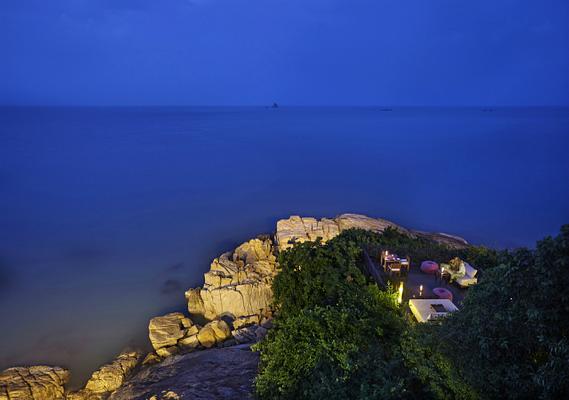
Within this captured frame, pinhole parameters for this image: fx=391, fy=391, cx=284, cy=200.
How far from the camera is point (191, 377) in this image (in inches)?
386

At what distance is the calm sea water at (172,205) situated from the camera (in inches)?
635

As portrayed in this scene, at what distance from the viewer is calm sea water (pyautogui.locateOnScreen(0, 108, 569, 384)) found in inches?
635

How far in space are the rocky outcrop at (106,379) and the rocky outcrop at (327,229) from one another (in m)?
8.41

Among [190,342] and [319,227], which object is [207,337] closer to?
A: [190,342]

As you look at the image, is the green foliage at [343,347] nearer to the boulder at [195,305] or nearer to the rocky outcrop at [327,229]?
the boulder at [195,305]

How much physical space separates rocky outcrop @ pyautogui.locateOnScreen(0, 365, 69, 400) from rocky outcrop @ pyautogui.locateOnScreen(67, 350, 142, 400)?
1.77 ft

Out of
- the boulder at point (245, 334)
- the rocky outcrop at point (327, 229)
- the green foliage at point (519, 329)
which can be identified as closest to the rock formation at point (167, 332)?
the boulder at point (245, 334)

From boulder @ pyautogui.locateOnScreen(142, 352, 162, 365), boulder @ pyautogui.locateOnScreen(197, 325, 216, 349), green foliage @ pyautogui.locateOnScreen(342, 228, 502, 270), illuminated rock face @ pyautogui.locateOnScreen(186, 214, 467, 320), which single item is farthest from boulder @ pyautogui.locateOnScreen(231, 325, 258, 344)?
green foliage @ pyautogui.locateOnScreen(342, 228, 502, 270)

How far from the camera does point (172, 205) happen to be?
3069 cm

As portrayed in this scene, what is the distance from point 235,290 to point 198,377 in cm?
525

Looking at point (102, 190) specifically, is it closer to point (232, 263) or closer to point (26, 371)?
point (232, 263)

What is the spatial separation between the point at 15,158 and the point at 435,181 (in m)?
46.9

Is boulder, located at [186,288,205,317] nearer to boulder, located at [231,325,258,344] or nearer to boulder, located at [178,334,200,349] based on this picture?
boulder, located at [178,334,200,349]

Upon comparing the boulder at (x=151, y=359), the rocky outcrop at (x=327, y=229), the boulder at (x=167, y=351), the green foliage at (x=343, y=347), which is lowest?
the boulder at (x=151, y=359)
